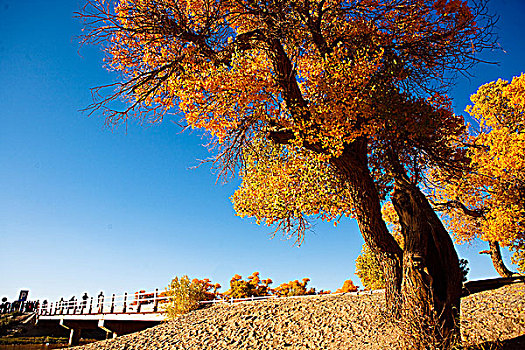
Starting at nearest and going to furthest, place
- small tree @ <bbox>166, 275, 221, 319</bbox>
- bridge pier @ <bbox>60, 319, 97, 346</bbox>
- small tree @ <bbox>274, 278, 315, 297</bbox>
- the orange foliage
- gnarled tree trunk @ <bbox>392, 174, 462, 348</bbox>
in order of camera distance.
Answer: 1. gnarled tree trunk @ <bbox>392, 174, 462, 348</bbox>
2. the orange foliage
3. small tree @ <bbox>166, 275, 221, 319</bbox>
4. small tree @ <bbox>274, 278, 315, 297</bbox>
5. bridge pier @ <bbox>60, 319, 97, 346</bbox>

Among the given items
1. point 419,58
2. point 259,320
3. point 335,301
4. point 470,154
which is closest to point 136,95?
point 419,58

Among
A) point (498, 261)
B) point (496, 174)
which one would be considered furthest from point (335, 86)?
point (498, 261)

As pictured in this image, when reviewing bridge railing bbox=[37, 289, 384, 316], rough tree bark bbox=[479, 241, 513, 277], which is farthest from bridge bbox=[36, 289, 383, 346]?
rough tree bark bbox=[479, 241, 513, 277]

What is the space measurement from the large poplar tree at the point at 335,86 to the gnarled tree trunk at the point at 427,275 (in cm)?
3

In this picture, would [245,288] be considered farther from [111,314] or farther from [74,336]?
[74,336]

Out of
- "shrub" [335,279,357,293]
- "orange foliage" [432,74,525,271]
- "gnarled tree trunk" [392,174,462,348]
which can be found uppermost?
"orange foliage" [432,74,525,271]

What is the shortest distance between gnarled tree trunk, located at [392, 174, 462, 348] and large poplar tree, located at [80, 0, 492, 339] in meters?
0.03

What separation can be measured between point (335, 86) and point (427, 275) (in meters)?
4.63

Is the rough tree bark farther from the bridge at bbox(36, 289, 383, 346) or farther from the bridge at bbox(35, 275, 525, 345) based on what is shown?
the bridge at bbox(36, 289, 383, 346)

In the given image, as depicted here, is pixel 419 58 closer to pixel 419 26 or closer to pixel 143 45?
pixel 419 26

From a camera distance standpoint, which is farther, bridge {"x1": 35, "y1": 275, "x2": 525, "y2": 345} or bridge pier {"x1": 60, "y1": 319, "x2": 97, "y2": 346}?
bridge pier {"x1": 60, "y1": 319, "x2": 97, "y2": 346}

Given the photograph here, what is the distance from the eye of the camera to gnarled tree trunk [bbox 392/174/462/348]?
641cm

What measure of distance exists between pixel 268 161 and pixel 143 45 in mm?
4532

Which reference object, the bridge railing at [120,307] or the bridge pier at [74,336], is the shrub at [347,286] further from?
the bridge pier at [74,336]
